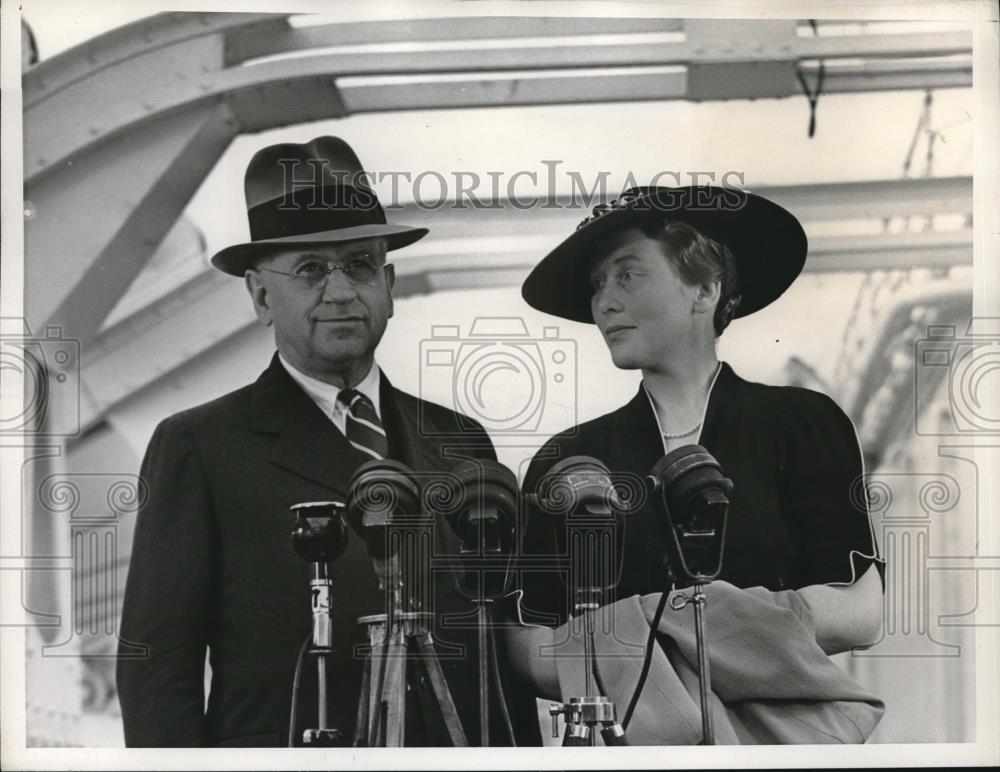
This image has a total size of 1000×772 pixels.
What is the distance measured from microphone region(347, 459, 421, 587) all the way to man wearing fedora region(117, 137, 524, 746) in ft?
0.13

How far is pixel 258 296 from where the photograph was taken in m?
4.62

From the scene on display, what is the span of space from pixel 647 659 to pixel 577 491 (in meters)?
0.57

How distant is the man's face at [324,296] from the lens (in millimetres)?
4605

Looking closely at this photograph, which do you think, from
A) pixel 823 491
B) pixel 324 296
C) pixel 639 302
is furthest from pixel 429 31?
pixel 823 491

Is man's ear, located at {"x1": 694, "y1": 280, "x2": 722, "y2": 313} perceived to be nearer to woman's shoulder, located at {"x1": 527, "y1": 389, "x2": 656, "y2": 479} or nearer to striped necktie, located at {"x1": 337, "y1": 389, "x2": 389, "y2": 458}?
woman's shoulder, located at {"x1": 527, "y1": 389, "x2": 656, "y2": 479}

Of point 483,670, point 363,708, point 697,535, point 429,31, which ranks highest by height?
point 429,31

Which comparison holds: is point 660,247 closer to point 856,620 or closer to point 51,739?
point 856,620

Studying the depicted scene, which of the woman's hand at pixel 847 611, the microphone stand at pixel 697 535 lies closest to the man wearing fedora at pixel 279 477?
the microphone stand at pixel 697 535

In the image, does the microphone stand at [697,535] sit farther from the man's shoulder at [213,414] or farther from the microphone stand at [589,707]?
the man's shoulder at [213,414]

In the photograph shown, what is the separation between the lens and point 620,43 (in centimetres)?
472

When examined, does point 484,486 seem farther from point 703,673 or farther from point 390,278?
point 703,673

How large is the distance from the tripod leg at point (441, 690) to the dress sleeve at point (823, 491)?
1.17 m

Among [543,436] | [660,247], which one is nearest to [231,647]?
[543,436]

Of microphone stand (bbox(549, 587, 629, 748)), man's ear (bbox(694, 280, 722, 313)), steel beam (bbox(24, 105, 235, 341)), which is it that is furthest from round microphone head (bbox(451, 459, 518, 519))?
steel beam (bbox(24, 105, 235, 341))
